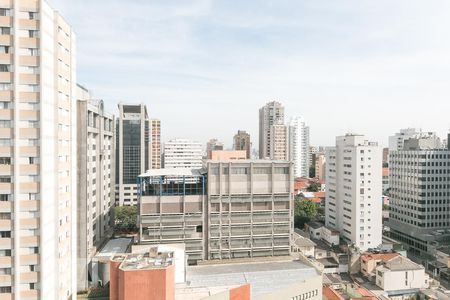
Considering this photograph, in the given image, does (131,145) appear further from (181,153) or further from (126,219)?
(181,153)

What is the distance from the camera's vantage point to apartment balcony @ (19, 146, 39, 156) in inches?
1204

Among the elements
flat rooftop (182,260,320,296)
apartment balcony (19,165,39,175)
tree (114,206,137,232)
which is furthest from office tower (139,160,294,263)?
tree (114,206,137,232)

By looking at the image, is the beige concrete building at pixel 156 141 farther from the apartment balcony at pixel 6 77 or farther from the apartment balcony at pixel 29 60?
the apartment balcony at pixel 6 77

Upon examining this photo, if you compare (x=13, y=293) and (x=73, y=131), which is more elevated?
(x=73, y=131)

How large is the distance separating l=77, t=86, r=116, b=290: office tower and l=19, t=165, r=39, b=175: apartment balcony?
17.6m

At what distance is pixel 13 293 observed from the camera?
30.5 m

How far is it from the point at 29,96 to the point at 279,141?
14025 centimetres

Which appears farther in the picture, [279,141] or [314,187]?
[279,141]

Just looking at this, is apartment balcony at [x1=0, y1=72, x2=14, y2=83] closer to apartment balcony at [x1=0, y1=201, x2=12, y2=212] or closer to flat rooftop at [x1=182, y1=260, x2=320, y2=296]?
apartment balcony at [x1=0, y1=201, x2=12, y2=212]

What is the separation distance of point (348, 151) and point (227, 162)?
34.5 metres

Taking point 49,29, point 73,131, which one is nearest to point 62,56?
point 49,29

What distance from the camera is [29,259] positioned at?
30.7m

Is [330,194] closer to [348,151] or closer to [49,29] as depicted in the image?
[348,151]

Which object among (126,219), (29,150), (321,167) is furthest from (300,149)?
(29,150)
